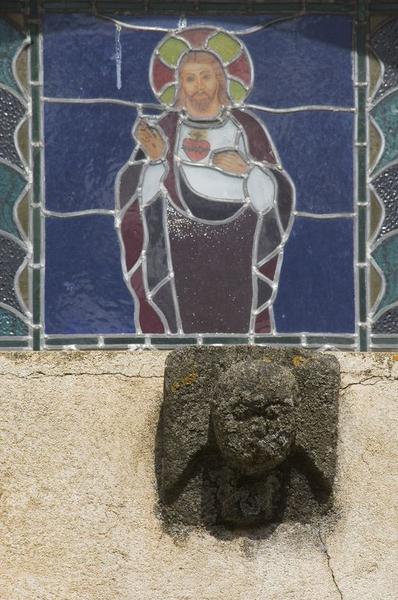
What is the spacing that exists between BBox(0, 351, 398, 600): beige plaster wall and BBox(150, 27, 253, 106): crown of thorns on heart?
0.79 meters

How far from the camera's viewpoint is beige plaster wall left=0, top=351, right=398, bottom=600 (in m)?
5.70

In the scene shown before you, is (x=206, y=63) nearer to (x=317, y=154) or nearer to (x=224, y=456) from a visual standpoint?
(x=317, y=154)

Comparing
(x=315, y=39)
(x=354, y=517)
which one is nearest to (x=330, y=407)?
(x=354, y=517)

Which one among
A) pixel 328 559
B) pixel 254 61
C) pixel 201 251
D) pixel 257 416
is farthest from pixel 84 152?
A: pixel 328 559

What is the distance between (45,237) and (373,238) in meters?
0.91

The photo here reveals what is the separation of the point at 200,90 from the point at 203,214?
36 cm

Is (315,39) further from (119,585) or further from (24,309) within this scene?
(119,585)

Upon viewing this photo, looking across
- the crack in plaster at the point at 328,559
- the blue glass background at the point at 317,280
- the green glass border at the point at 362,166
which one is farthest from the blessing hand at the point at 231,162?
the crack in plaster at the point at 328,559

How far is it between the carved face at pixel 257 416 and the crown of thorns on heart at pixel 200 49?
968mm

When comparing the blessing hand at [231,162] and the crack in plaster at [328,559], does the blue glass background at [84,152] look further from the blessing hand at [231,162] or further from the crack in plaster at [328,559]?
the crack in plaster at [328,559]

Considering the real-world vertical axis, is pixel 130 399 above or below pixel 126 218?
below

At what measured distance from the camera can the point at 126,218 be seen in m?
6.11

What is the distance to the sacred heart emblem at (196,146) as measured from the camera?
20.3 ft

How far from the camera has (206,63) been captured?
20.4 feet
